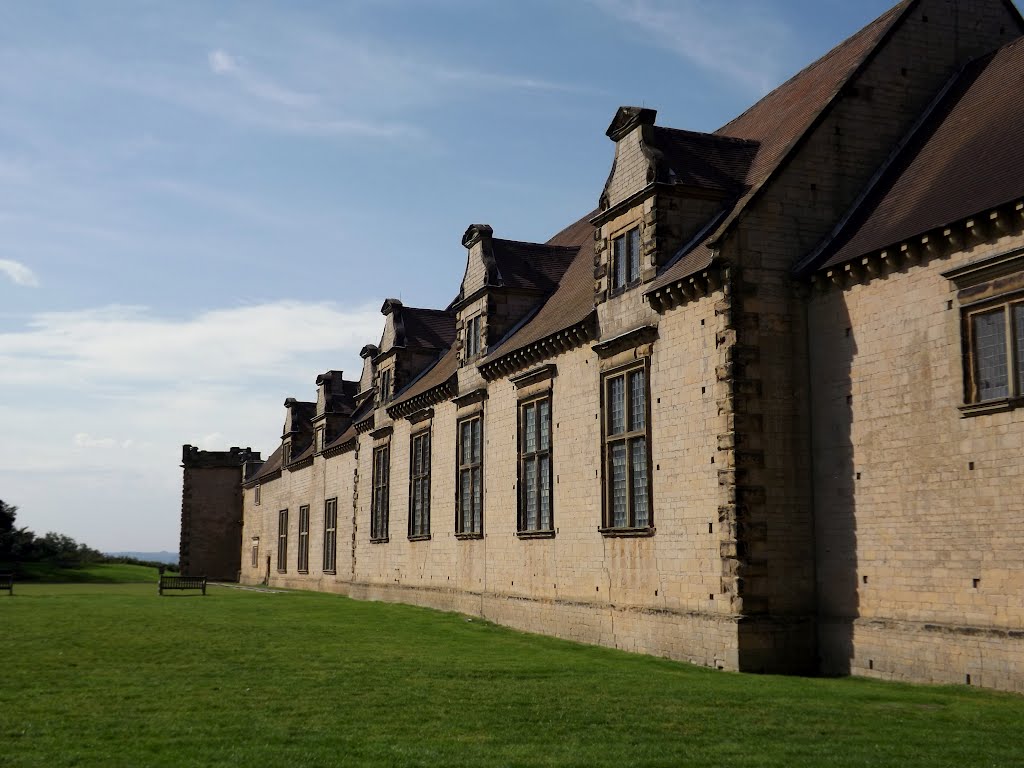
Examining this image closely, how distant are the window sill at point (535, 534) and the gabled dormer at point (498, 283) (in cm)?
586

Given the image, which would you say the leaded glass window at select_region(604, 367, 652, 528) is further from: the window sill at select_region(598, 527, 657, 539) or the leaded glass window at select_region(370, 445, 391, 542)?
the leaded glass window at select_region(370, 445, 391, 542)

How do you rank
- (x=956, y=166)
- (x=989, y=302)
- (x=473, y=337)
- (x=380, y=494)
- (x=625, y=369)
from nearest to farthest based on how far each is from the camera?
(x=989, y=302), (x=956, y=166), (x=625, y=369), (x=473, y=337), (x=380, y=494)

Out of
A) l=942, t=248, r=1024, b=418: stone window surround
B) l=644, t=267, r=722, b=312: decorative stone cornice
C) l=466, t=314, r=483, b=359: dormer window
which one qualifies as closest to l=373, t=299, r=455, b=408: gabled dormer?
l=466, t=314, r=483, b=359: dormer window

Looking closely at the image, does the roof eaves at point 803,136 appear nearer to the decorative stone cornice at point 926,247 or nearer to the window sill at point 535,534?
the decorative stone cornice at point 926,247

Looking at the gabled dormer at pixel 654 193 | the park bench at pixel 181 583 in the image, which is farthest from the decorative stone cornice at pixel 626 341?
the park bench at pixel 181 583

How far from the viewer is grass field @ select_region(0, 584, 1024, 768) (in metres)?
9.52

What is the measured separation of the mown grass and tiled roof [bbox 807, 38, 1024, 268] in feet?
175

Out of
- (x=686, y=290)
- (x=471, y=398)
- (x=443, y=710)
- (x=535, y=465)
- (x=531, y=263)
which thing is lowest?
(x=443, y=710)

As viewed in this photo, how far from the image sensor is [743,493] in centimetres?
1695

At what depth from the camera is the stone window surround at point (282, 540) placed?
56.0 metres

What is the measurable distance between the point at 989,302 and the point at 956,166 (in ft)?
11.6

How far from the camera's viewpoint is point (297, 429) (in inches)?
2231

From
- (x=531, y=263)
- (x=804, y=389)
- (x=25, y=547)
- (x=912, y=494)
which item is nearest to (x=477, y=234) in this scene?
(x=531, y=263)

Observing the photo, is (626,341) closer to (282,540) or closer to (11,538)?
(282,540)
